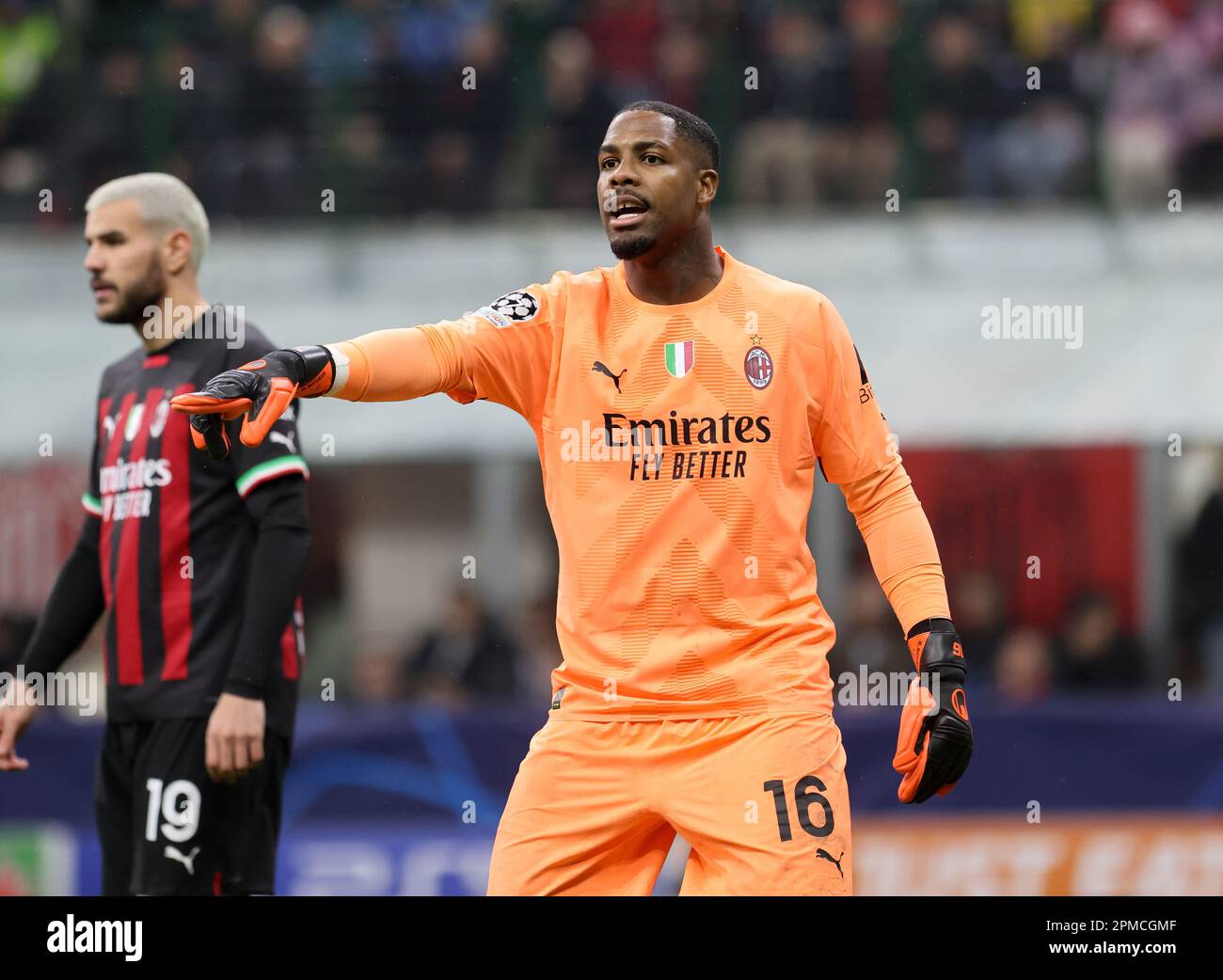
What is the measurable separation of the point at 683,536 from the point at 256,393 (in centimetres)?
112

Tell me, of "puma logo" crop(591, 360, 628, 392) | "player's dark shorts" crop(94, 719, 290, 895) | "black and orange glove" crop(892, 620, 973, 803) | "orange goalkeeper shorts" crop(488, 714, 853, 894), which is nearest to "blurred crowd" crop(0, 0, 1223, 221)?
"player's dark shorts" crop(94, 719, 290, 895)

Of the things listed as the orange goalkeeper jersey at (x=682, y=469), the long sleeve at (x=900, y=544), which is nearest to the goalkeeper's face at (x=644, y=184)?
the orange goalkeeper jersey at (x=682, y=469)

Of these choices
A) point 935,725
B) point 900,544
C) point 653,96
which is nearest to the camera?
point 935,725

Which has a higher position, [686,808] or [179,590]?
[179,590]

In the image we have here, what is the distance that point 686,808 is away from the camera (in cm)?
446

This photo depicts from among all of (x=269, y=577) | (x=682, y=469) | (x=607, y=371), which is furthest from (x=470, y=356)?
(x=269, y=577)

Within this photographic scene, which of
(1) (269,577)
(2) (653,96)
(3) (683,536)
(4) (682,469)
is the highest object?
(2) (653,96)

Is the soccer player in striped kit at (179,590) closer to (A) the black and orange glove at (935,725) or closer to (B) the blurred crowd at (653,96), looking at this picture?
(A) the black and orange glove at (935,725)

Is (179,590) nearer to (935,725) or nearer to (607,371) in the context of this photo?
(607,371)

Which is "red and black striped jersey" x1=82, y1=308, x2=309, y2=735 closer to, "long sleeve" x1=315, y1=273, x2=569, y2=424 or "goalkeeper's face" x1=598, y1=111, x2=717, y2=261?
"long sleeve" x1=315, y1=273, x2=569, y2=424

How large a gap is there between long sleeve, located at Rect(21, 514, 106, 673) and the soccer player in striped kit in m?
0.01

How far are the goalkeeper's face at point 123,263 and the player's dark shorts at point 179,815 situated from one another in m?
1.28

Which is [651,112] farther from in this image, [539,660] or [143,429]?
[539,660]

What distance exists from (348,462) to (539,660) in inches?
83.1
